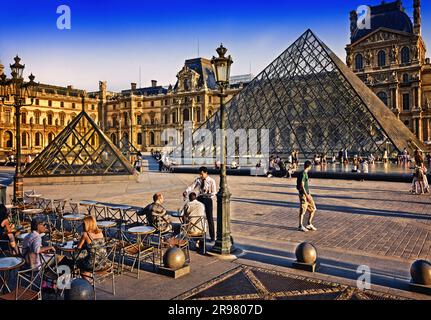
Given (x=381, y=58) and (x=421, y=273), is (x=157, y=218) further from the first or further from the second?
(x=381, y=58)

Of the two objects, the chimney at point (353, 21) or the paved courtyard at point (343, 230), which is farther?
the chimney at point (353, 21)

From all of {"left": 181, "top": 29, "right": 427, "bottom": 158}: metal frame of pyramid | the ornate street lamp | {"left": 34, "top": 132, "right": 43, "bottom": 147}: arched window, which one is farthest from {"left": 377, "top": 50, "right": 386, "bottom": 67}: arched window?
{"left": 34, "top": 132, "right": 43, "bottom": 147}: arched window

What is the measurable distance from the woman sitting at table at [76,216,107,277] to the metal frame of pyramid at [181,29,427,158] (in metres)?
21.4

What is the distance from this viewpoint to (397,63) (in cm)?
4809

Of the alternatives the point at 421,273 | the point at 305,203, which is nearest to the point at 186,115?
the point at 305,203

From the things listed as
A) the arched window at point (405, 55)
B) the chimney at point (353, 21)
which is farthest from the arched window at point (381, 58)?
the chimney at point (353, 21)

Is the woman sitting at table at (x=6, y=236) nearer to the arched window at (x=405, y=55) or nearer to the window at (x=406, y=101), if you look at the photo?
the window at (x=406, y=101)

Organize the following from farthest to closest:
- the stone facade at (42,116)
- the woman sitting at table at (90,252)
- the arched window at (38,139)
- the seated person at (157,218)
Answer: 1. the arched window at (38,139)
2. the stone facade at (42,116)
3. the seated person at (157,218)
4. the woman sitting at table at (90,252)

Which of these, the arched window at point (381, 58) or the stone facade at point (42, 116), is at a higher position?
the arched window at point (381, 58)

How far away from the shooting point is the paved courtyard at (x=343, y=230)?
518 centimetres

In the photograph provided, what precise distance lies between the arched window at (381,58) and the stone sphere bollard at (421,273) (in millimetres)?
52272

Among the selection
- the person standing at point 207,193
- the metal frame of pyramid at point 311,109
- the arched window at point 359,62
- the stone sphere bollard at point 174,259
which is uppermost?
the arched window at point 359,62

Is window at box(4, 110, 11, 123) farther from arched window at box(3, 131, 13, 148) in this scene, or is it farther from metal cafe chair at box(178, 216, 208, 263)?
metal cafe chair at box(178, 216, 208, 263)

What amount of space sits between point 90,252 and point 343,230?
200 inches
